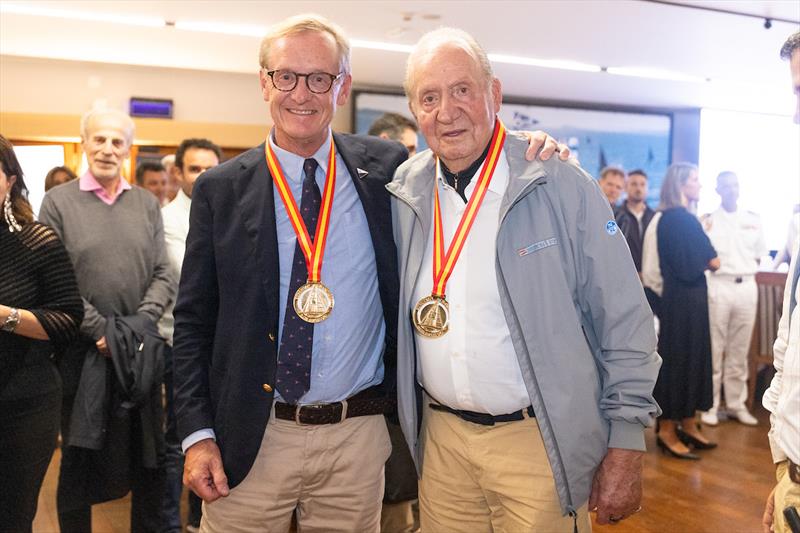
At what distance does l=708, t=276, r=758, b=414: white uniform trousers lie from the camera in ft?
19.4

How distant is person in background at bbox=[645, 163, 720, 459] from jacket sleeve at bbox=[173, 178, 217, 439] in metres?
3.90

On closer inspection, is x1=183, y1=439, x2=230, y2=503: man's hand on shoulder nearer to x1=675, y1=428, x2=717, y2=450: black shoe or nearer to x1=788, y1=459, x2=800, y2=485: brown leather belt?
x1=788, y1=459, x2=800, y2=485: brown leather belt

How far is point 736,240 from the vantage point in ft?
19.3

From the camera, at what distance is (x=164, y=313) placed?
3.43 meters

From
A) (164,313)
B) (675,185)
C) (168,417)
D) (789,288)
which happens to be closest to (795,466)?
(789,288)

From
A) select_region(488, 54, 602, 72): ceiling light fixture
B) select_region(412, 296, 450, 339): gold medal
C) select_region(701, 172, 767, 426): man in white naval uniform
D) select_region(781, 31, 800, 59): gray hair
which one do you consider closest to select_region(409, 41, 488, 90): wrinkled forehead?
select_region(412, 296, 450, 339): gold medal

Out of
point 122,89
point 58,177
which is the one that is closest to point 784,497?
point 58,177

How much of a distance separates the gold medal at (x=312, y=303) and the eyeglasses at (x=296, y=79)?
1.65 ft

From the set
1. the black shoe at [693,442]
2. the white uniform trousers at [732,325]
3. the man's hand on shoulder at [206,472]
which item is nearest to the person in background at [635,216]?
the white uniform trousers at [732,325]

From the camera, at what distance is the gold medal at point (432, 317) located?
74.8 inches

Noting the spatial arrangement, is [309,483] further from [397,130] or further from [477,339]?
[397,130]

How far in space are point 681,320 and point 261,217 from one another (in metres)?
4.03

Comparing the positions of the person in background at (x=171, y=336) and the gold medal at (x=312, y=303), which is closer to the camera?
the gold medal at (x=312, y=303)

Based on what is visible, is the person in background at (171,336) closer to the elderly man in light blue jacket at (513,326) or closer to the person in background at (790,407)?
the elderly man in light blue jacket at (513,326)
